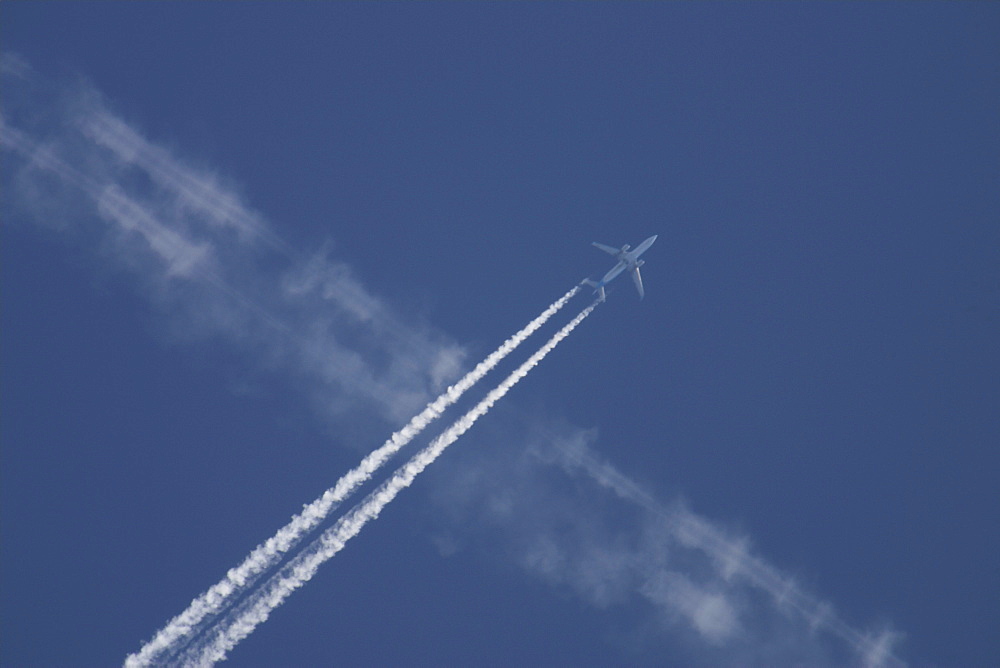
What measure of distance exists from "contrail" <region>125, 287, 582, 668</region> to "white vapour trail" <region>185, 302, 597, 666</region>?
58.1 inches

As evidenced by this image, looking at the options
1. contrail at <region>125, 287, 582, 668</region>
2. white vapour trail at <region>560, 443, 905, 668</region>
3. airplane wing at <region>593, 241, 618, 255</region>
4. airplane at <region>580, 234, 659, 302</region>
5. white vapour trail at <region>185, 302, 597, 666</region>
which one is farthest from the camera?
white vapour trail at <region>560, 443, 905, 668</region>

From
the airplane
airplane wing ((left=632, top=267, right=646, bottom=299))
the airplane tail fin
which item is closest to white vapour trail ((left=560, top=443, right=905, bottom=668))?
the airplane tail fin

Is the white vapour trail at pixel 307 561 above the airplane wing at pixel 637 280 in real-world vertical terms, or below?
below

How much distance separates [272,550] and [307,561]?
3.47 m

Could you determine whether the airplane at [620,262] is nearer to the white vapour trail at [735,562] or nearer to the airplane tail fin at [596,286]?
the airplane tail fin at [596,286]

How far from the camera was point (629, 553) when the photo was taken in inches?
4370

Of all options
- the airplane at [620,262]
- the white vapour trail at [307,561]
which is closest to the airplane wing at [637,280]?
the airplane at [620,262]

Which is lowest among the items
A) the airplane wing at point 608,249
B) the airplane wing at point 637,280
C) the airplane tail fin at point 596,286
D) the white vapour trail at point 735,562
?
the white vapour trail at point 735,562

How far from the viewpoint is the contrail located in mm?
82312

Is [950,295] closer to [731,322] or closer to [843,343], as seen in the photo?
[843,343]

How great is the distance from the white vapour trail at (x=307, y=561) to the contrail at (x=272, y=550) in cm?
148

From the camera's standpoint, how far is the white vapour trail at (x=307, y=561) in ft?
268

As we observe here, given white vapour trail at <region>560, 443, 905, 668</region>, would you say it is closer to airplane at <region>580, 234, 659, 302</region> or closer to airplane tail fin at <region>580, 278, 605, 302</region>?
airplane tail fin at <region>580, 278, 605, 302</region>

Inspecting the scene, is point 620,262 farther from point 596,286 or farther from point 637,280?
point 637,280
